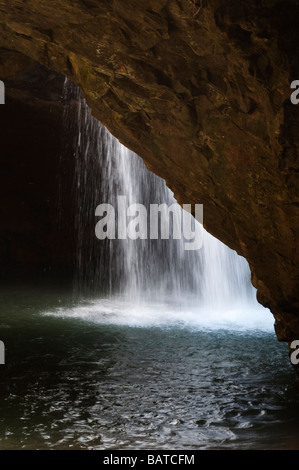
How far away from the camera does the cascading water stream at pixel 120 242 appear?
15.3 metres

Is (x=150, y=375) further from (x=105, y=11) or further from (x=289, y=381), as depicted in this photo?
(x=105, y=11)

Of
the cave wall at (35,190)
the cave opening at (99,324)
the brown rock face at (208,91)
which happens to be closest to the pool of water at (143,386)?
the cave opening at (99,324)

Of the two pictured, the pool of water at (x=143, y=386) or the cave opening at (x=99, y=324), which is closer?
the pool of water at (x=143, y=386)

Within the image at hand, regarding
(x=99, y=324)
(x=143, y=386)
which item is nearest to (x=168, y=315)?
(x=99, y=324)

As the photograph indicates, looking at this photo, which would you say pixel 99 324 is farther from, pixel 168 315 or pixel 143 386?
pixel 143 386

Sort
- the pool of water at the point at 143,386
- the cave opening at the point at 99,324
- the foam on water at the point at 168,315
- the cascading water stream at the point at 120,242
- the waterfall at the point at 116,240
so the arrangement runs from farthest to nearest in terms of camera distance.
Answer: the waterfall at the point at 116,240, the cascading water stream at the point at 120,242, the foam on water at the point at 168,315, the cave opening at the point at 99,324, the pool of water at the point at 143,386

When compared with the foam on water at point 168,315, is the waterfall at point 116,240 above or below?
above

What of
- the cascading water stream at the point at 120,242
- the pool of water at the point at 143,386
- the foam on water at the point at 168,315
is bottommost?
the pool of water at the point at 143,386

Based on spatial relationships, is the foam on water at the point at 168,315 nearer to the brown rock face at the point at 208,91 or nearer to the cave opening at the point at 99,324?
the cave opening at the point at 99,324

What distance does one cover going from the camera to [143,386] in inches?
185

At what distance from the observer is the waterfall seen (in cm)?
1580

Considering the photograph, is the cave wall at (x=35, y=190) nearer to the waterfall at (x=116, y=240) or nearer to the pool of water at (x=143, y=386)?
the waterfall at (x=116, y=240)

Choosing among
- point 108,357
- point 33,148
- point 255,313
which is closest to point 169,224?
point 33,148

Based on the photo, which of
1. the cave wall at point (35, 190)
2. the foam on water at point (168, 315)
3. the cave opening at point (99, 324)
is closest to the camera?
the cave opening at point (99, 324)
